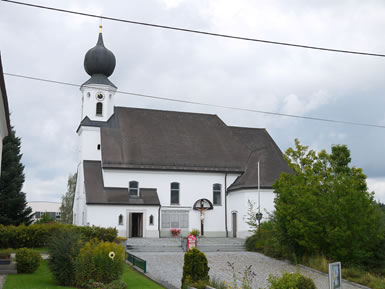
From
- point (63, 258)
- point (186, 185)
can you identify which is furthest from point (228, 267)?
point (186, 185)

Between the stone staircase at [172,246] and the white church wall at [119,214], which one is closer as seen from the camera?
the stone staircase at [172,246]

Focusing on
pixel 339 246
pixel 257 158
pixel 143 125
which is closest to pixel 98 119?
pixel 143 125

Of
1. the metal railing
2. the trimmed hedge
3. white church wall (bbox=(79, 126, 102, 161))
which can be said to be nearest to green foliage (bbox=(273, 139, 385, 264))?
the metal railing

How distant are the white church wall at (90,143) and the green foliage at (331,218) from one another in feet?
66.4

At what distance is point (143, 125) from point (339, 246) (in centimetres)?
2442

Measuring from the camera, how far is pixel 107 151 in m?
37.1

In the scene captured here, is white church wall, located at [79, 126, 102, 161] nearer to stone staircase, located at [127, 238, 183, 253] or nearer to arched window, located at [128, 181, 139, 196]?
arched window, located at [128, 181, 139, 196]

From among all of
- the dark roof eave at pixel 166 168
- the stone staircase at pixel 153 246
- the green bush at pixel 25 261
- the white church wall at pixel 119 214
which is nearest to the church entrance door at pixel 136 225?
the white church wall at pixel 119 214

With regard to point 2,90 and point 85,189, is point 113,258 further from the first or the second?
point 85,189

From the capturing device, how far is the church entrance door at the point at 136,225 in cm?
3600

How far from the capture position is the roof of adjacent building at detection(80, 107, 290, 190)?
3728 cm

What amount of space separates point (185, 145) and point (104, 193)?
8.98 metres

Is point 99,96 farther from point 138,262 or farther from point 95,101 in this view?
point 138,262

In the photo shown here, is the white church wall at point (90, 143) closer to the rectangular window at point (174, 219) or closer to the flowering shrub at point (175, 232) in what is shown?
the rectangular window at point (174, 219)
